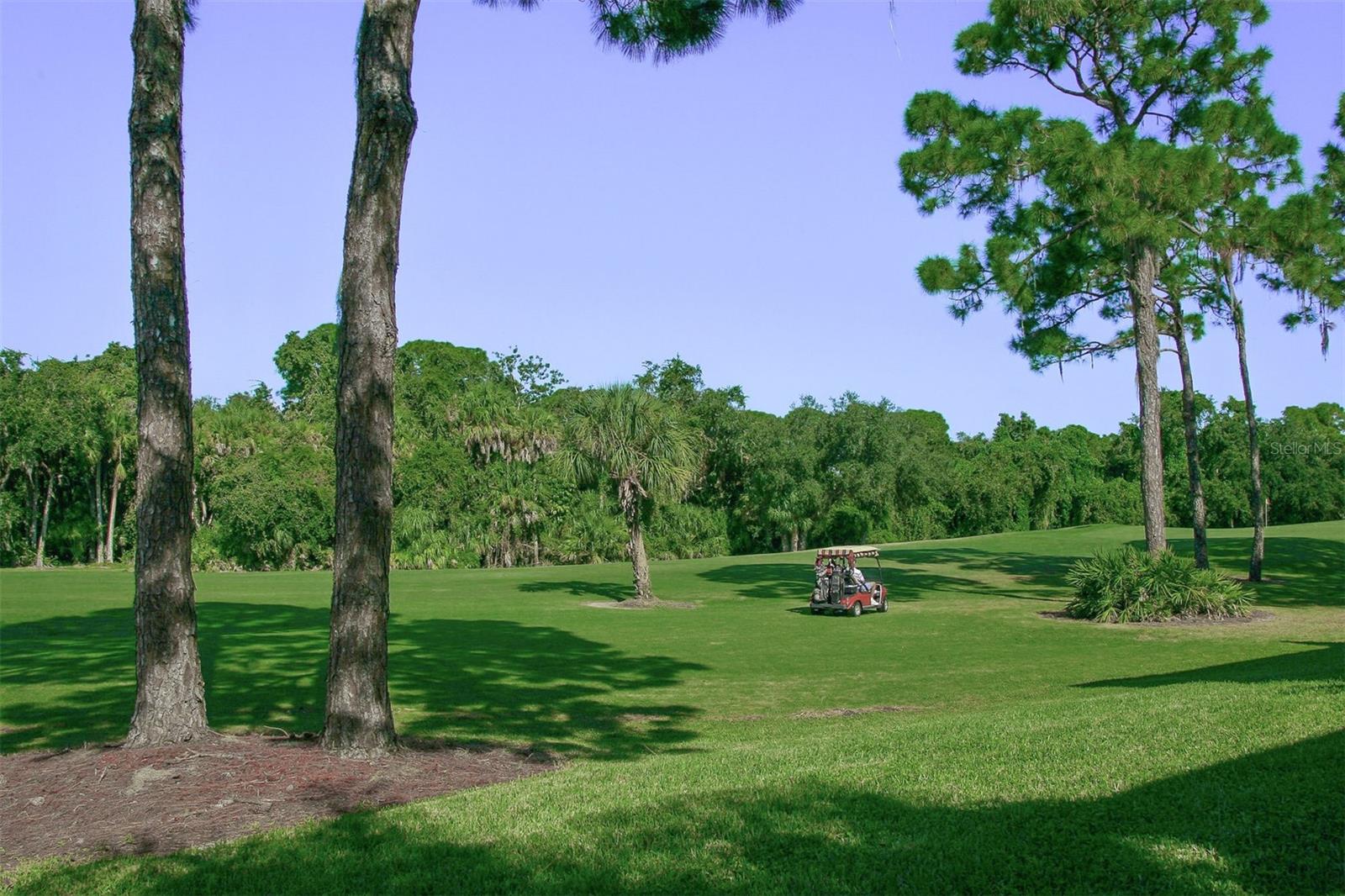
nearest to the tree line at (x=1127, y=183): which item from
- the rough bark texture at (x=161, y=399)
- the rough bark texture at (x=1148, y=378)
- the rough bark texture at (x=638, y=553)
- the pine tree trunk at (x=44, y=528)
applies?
the rough bark texture at (x=1148, y=378)

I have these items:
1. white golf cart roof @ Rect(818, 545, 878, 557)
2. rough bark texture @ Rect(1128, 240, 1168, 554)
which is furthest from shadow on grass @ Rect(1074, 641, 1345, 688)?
white golf cart roof @ Rect(818, 545, 878, 557)

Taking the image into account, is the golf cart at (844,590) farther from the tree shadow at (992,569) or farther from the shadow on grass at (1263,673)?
the shadow on grass at (1263,673)

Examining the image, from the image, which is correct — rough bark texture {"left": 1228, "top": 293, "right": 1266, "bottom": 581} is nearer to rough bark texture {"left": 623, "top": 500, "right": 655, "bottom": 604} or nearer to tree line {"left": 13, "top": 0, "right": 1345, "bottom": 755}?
tree line {"left": 13, "top": 0, "right": 1345, "bottom": 755}

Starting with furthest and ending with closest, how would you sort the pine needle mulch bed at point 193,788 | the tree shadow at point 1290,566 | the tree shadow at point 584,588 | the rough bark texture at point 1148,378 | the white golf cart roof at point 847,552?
the tree shadow at point 584,588 → the tree shadow at point 1290,566 → the white golf cart roof at point 847,552 → the rough bark texture at point 1148,378 → the pine needle mulch bed at point 193,788

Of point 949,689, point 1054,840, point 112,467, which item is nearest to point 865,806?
point 1054,840

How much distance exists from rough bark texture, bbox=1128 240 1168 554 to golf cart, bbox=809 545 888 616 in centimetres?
631

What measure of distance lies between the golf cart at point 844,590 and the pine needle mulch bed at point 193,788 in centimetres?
1697

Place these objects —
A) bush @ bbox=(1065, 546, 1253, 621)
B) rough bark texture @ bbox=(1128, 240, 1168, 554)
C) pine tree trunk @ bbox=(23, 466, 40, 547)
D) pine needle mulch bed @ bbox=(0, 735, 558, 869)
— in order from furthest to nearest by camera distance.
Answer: pine tree trunk @ bbox=(23, 466, 40, 547) < rough bark texture @ bbox=(1128, 240, 1168, 554) < bush @ bbox=(1065, 546, 1253, 621) < pine needle mulch bed @ bbox=(0, 735, 558, 869)

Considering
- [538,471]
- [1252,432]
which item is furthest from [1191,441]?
[538,471]

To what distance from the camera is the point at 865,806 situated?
17.3 feet

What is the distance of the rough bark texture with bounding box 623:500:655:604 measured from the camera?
89.7 ft

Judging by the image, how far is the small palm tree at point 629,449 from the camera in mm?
26922

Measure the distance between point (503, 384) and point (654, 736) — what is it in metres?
59.5

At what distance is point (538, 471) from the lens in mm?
54469
